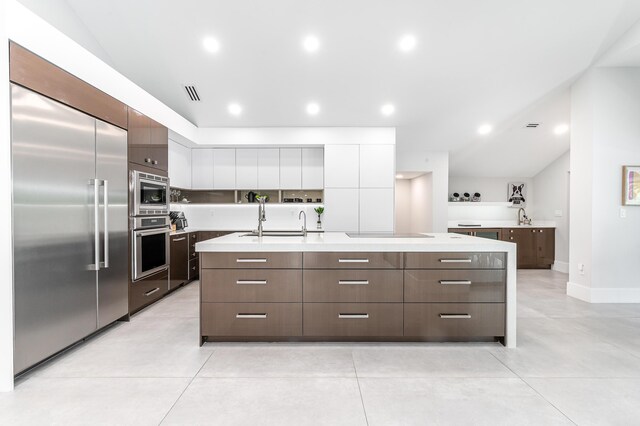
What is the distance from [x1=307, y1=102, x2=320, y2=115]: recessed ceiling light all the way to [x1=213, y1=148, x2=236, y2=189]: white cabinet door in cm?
167

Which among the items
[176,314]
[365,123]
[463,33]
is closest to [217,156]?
[365,123]

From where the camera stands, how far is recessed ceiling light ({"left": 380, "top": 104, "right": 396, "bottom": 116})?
5297 mm

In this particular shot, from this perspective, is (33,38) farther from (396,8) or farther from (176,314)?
(396,8)

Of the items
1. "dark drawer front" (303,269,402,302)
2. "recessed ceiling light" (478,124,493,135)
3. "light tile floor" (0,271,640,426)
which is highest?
"recessed ceiling light" (478,124,493,135)

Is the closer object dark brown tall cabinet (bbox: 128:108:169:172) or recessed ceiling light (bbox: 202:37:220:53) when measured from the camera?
dark brown tall cabinet (bbox: 128:108:169:172)

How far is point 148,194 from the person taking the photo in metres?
3.92

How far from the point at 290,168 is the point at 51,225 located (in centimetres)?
409

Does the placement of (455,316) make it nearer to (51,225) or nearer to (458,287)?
(458,287)

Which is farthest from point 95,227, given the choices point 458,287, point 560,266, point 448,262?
point 560,266

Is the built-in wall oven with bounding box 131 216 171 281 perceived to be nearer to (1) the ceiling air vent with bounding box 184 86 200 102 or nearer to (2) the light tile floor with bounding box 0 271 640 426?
(2) the light tile floor with bounding box 0 271 640 426

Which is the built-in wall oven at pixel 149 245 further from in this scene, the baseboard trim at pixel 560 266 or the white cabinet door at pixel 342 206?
the baseboard trim at pixel 560 266

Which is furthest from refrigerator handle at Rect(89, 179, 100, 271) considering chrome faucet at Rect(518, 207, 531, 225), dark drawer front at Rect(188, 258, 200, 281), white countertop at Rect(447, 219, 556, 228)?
chrome faucet at Rect(518, 207, 531, 225)

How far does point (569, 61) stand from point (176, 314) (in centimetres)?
588

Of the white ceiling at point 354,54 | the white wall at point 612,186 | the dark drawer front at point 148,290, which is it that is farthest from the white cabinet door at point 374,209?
the dark drawer front at point 148,290
